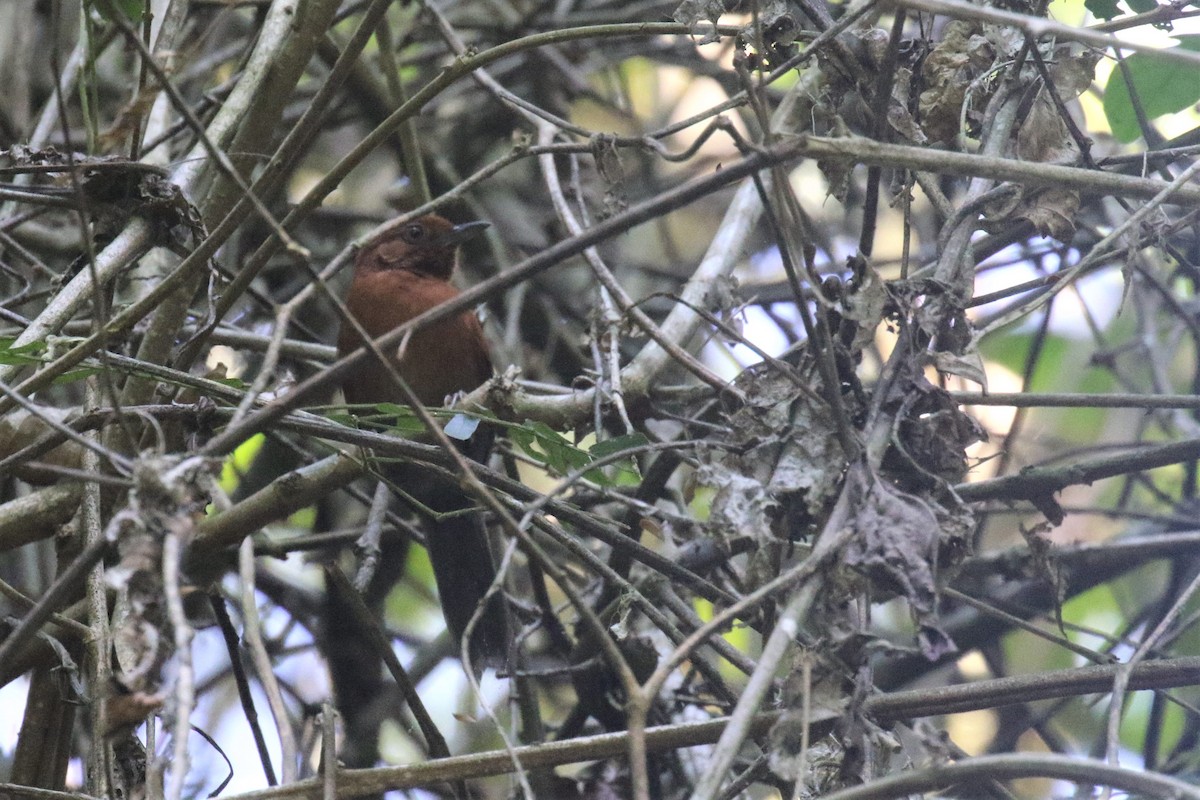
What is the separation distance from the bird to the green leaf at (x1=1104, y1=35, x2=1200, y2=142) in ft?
5.92

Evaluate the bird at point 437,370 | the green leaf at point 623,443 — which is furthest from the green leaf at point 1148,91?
the bird at point 437,370

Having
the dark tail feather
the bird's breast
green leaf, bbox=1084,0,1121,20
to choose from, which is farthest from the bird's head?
green leaf, bbox=1084,0,1121,20

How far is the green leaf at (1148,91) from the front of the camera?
280 cm

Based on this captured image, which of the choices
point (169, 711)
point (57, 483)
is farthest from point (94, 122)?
point (169, 711)

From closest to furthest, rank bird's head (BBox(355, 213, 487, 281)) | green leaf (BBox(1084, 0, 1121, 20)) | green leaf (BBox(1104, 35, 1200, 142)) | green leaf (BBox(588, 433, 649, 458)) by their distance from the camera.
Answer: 1. green leaf (BBox(588, 433, 649, 458))
2. green leaf (BBox(1084, 0, 1121, 20))
3. green leaf (BBox(1104, 35, 1200, 142))
4. bird's head (BBox(355, 213, 487, 281))

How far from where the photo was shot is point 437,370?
163 inches

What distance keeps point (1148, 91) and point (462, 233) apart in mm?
2441

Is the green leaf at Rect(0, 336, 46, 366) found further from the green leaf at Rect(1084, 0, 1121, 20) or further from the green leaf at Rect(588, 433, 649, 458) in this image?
the green leaf at Rect(1084, 0, 1121, 20)

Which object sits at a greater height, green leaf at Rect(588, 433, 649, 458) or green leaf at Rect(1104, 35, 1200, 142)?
green leaf at Rect(1104, 35, 1200, 142)

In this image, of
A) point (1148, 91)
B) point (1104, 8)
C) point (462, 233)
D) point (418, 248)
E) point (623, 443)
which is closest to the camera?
point (623, 443)

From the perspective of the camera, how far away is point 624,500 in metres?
2.37

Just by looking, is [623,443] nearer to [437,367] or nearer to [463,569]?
[463,569]

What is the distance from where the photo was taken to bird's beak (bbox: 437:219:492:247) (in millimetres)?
4426

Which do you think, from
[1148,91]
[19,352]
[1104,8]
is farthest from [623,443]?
[1148,91]
